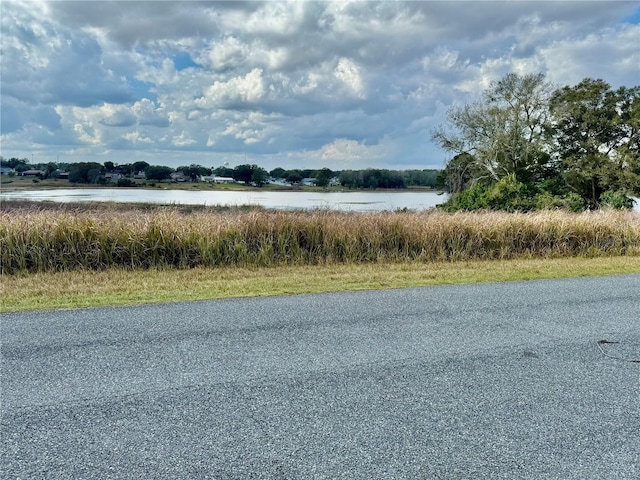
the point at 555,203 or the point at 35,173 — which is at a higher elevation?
the point at 35,173

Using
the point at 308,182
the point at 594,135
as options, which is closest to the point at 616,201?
the point at 594,135


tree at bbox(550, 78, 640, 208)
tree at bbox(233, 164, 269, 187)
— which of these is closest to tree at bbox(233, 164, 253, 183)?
tree at bbox(233, 164, 269, 187)

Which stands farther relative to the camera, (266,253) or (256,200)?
(256,200)

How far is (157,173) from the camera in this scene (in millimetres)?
42844

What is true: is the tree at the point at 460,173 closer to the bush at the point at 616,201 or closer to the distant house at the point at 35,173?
the bush at the point at 616,201

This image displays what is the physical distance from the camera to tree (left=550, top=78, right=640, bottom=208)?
108 ft

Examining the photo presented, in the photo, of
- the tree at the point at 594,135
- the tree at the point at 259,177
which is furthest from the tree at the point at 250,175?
the tree at the point at 594,135

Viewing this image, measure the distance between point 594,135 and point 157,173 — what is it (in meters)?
37.0

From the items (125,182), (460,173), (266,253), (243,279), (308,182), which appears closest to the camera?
(243,279)

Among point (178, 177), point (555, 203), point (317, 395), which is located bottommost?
point (317, 395)

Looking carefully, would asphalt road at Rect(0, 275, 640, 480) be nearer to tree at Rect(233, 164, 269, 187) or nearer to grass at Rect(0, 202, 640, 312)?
grass at Rect(0, 202, 640, 312)

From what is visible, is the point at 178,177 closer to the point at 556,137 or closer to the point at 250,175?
the point at 250,175

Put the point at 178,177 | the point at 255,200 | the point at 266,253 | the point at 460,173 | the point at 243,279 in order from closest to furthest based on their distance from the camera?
1. the point at 243,279
2. the point at 266,253
3. the point at 255,200
4. the point at 460,173
5. the point at 178,177

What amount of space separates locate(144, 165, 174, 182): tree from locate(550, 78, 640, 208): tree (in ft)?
112
